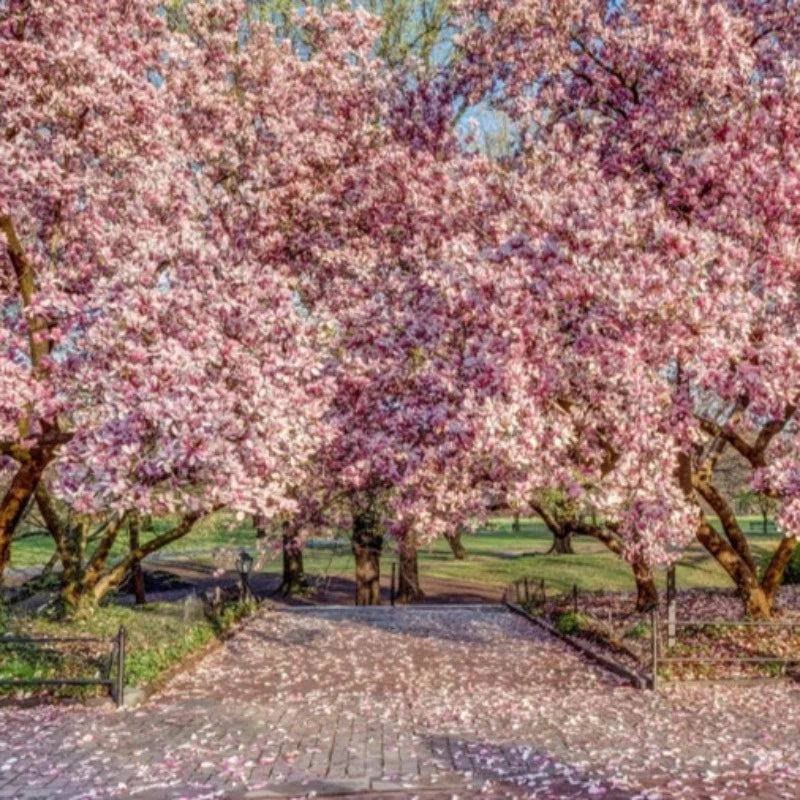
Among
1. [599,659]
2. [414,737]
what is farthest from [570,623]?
[414,737]

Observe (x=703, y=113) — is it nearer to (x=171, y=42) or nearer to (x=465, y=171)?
(x=465, y=171)

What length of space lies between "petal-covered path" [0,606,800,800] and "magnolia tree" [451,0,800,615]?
2.93 meters

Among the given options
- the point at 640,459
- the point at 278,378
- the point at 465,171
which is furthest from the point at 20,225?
the point at 640,459

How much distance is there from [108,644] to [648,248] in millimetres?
12860

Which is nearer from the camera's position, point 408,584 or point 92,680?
point 92,680

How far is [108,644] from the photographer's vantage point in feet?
64.6

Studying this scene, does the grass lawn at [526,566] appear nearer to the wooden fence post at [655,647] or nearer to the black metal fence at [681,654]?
the black metal fence at [681,654]

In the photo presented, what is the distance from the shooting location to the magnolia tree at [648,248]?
1366cm

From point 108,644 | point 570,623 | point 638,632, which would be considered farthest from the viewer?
point 570,623

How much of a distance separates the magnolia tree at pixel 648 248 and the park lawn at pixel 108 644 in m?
7.70

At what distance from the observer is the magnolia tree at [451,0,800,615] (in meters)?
13.7

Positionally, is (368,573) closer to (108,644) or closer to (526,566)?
(526,566)

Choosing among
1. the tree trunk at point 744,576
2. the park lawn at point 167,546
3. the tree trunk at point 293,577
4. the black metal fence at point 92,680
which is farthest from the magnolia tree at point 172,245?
the tree trunk at point 293,577

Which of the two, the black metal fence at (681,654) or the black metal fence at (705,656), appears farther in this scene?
the black metal fence at (681,654)
